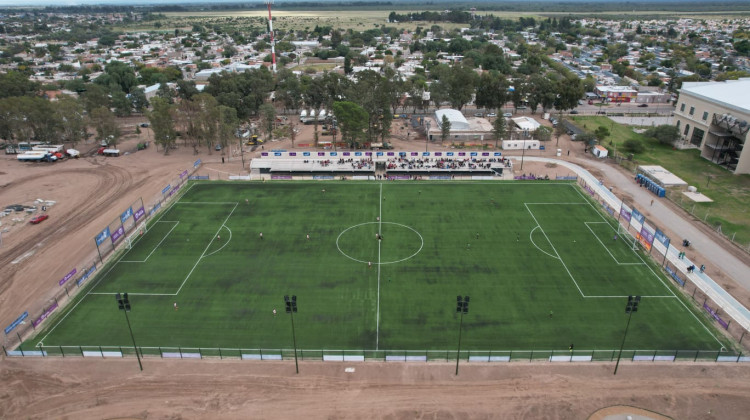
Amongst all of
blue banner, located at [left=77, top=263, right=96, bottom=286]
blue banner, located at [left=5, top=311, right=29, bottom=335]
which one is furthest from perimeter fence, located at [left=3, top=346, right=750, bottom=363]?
blue banner, located at [left=77, top=263, right=96, bottom=286]

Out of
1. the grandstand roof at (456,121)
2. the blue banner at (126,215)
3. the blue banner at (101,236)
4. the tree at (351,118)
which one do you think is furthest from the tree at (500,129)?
the blue banner at (101,236)

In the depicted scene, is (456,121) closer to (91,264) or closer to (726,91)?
(726,91)

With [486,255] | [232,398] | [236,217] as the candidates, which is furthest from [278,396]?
[236,217]

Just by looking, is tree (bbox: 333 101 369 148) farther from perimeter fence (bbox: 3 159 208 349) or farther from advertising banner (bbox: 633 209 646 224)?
advertising banner (bbox: 633 209 646 224)

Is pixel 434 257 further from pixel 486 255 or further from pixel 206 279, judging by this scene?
pixel 206 279

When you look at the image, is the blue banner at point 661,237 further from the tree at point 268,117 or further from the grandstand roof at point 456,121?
the tree at point 268,117
